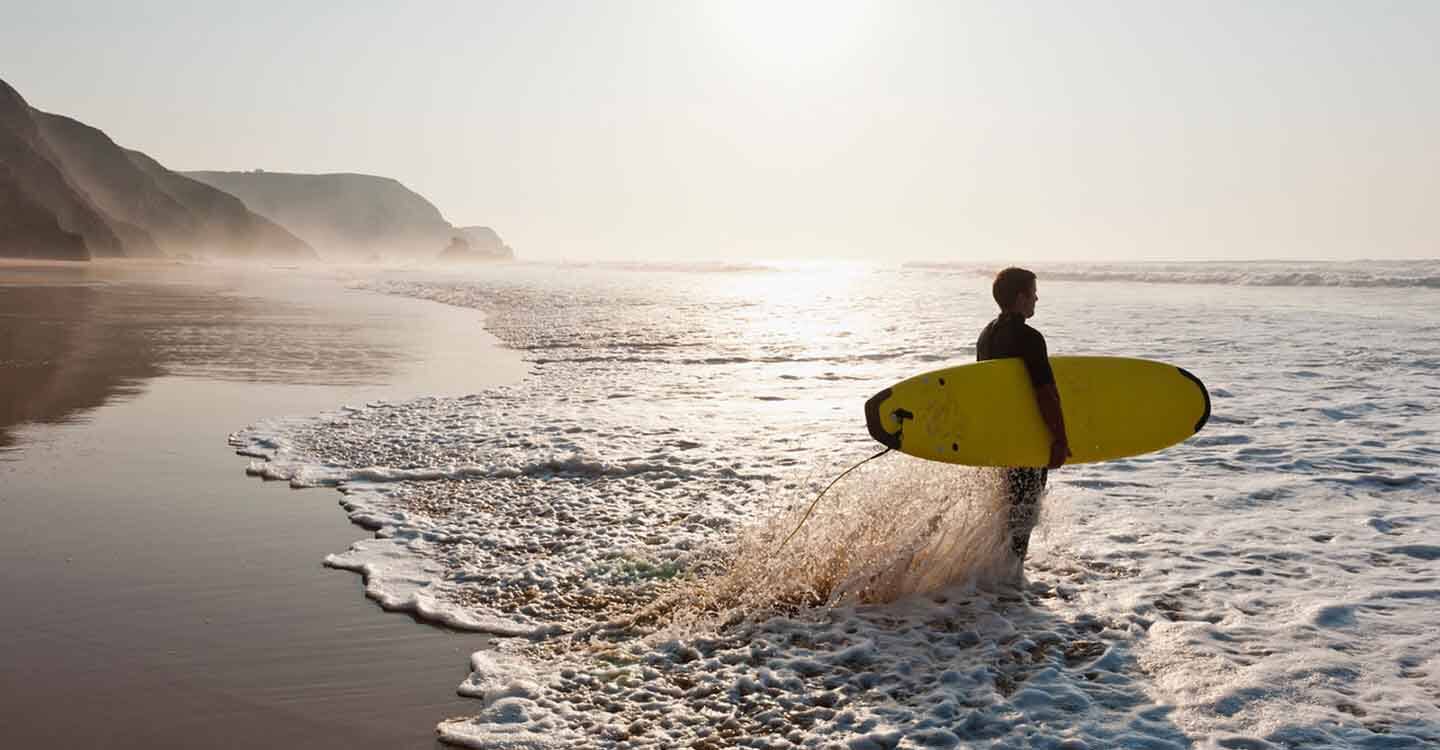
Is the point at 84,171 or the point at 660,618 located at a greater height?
the point at 84,171

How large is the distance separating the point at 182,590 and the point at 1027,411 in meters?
4.51

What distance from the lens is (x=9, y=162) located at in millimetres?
66188

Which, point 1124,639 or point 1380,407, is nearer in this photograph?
point 1124,639

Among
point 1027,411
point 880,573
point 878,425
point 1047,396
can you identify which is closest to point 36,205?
point 878,425

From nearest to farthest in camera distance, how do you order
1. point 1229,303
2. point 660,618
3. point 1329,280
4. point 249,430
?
point 660,618 → point 249,430 → point 1229,303 → point 1329,280

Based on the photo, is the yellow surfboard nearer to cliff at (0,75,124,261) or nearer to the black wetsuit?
the black wetsuit

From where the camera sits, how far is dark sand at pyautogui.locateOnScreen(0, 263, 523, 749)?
3652 millimetres

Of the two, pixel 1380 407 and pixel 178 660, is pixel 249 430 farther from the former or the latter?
pixel 1380 407

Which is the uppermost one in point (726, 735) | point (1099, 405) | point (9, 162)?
point (9, 162)

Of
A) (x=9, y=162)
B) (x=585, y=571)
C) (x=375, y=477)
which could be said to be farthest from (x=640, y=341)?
(x=9, y=162)

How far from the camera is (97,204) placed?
304 feet

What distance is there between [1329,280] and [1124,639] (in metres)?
40.3

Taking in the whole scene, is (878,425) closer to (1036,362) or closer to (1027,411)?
(1027,411)

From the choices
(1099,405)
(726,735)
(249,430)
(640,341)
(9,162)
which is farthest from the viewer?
(9,162)
